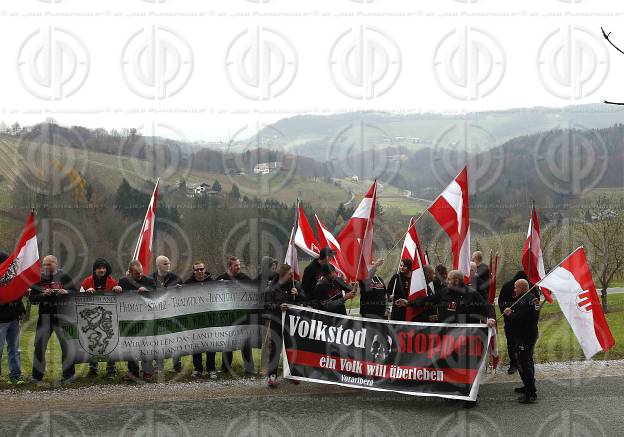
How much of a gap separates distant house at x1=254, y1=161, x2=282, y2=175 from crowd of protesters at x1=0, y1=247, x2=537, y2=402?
34.3 metres

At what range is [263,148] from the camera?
50.6 metres

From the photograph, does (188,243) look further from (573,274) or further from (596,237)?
(573,274)

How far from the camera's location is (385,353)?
11180 mm

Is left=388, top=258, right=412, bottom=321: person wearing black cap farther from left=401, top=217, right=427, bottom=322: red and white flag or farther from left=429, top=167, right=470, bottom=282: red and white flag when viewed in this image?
left=429, top=167, right=470, bottom=282: red and white flag

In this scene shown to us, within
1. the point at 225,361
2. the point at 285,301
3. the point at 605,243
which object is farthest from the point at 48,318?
the point at 605,243

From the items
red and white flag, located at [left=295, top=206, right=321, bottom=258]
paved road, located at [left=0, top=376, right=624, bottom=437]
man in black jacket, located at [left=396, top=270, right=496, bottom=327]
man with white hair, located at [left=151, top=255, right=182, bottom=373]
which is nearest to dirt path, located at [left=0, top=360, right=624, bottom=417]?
paved road, located at [left=0, top=376, right=624, bottom=437]

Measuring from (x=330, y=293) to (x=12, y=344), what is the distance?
504 cm

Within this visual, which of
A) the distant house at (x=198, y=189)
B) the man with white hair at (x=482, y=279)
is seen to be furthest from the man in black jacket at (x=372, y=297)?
the distant house at (x=198, y=189)

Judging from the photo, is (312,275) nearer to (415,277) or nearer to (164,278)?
(415,277)

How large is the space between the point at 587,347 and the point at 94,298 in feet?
24.1

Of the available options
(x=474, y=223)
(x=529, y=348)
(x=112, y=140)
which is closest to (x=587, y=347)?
(x=529, y=348)

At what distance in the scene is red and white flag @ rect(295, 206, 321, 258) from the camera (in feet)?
45.0

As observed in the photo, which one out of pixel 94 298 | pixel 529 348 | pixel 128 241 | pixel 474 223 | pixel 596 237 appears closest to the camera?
Answer: pixel 529 348

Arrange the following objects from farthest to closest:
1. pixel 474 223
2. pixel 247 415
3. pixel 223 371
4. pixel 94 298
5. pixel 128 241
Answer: pixel 474 223
pixel 128 241
pixel 223 371
pixel 94 298
pixel 247 415
